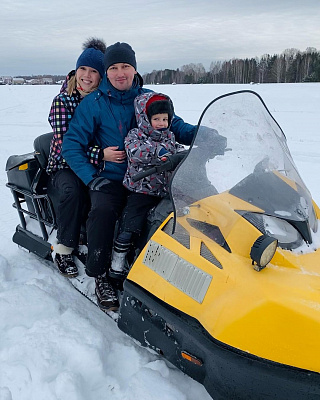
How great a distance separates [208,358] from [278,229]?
667 millimetres

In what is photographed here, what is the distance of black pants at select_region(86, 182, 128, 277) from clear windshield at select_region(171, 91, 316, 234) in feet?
2.33

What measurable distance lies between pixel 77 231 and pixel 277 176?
1.49 meters

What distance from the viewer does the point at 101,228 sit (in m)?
2.52

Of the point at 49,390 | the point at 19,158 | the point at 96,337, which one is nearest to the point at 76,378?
the point at 49,390

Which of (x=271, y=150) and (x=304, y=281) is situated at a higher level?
(x=271, y=150)

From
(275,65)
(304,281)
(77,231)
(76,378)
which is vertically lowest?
(275,65)

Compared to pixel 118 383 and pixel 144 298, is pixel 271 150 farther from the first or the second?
pixel 118 383

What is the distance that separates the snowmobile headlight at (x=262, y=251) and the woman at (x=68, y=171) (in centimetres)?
147

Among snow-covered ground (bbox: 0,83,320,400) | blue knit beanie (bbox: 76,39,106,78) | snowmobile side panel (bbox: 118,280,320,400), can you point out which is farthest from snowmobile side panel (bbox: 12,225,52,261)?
blue knit beanie (bbox: 76,39,106,78)

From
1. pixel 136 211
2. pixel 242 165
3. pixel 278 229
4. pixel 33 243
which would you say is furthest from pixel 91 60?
pixel 278 229

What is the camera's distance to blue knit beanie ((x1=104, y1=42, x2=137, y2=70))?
2773mm

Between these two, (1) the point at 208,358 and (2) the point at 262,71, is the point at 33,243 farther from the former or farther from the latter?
(2) the point at 262,71

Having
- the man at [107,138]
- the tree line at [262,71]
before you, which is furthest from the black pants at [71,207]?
the tree line at [262,71]

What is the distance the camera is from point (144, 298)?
204 centimetres
